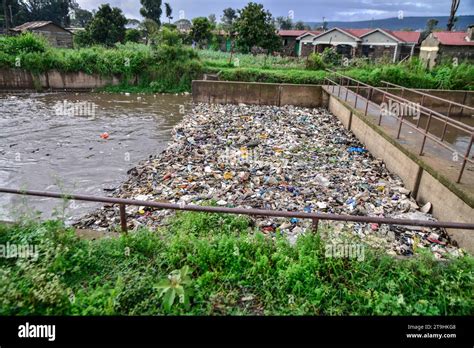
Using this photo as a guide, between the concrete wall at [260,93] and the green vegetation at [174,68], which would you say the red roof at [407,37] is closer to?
the green vegetation at [174,68]

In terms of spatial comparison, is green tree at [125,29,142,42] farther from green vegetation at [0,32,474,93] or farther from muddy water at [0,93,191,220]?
muddy water at [0,93,191,220]

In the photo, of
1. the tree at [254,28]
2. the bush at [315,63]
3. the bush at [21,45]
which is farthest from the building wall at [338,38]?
the bush at [21,45]

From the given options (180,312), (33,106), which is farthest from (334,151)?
(33,106)

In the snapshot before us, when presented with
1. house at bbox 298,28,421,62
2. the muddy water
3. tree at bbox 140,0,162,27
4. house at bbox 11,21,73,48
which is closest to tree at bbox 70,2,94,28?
tree at bbox 140,0,162,27

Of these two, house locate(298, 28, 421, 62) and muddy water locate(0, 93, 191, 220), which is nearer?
muddy water locate(0, 93, 191, 220)

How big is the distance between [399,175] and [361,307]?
475 cm

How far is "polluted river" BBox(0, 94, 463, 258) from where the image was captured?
16.8ft

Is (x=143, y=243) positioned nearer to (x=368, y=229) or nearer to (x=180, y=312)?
(x=180, y=312)

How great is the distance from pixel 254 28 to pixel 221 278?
25190 millimetres

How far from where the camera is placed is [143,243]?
338 centimetres

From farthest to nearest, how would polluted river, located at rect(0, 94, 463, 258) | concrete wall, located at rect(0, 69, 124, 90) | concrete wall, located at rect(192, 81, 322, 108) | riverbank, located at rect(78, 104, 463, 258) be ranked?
1. concrete wall, located at rect(0, 69, 124, 90)
2. concrete wall, located at rect(192, 81, 322, 108)
3. polluted river, located at rect(0, 94, 463, 258)
4. riverbank, located at rect(78, 104, 463, 258)

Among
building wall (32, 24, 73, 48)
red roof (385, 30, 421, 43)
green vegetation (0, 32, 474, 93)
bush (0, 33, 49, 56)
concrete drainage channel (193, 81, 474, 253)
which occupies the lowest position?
concrete drainage channel (193, 81, 474, 253)

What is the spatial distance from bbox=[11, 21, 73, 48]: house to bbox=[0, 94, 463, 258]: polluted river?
75.0 ft

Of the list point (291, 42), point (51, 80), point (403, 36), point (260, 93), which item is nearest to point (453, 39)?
point (403, 36)
